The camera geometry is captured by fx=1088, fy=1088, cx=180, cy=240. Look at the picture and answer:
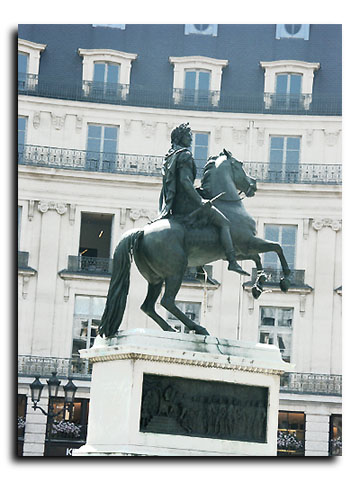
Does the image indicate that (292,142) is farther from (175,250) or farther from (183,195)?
(175,250)

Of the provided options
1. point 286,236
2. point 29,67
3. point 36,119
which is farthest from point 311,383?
point 29,67

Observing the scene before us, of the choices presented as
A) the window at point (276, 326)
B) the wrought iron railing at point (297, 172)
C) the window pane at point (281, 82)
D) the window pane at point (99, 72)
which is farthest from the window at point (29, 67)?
the window at point (276, 326)

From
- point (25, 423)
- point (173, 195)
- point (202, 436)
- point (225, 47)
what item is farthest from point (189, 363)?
point (225, 47)

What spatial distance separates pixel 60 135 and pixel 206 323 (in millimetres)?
5845

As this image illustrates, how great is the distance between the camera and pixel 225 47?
2595 cm

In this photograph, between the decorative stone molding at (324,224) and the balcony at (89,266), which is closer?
the balcony at (89,266)

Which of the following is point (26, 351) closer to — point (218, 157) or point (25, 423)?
point (25, 423)

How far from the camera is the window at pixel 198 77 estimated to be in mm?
26359

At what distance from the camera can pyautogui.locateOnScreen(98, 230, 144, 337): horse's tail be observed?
30.9 ft

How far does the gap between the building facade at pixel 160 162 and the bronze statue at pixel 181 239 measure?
16007mm

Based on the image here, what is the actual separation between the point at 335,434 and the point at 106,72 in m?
10.2

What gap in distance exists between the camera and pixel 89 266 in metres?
26.6

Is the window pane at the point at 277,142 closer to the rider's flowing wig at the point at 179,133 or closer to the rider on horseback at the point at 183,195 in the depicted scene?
the rider's flowing wig at the point at 179,133

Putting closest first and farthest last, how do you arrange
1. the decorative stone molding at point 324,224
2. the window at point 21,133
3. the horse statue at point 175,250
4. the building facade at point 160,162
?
the horse statue at point 175,250
the building facade at point 160,162
the window at point 21,133
the decorative stone molding at point 324,224
